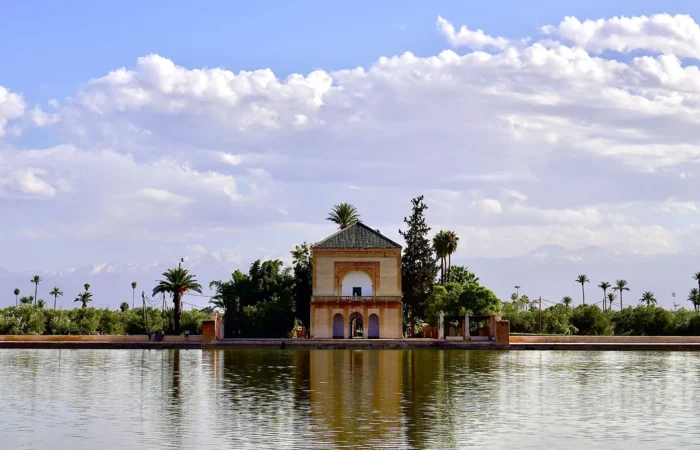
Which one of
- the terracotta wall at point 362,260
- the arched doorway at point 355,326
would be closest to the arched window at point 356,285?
the terracotta wall at point 362,260

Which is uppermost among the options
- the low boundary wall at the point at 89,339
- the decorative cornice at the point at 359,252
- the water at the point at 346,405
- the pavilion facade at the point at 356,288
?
the decorative cornice at the point at 359,252

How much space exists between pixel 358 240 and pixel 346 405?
1759 inches

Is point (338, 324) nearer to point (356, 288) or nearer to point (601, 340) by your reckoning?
point (356, 288)

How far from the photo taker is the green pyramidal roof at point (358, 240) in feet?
226

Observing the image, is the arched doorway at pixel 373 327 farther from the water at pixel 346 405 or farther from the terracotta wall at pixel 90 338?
the water at pixel 346 405

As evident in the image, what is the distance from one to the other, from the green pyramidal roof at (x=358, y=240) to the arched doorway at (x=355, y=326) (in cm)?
492

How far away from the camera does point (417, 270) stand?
73625 mm

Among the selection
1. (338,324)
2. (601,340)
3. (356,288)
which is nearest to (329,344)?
(338,324)

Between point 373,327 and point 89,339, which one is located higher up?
point 373,327

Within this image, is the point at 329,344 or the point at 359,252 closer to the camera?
the point at 329,344

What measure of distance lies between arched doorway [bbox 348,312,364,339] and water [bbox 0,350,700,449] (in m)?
25.0

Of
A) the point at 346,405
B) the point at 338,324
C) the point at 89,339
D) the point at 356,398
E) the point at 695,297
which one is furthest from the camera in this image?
the point at 695,297

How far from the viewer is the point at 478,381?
33188 millimetres

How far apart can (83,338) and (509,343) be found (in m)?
26.5
